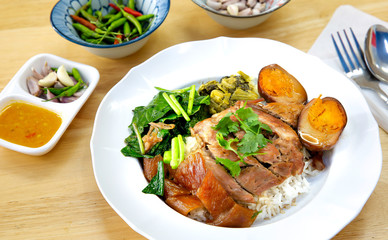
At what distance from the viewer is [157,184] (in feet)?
8.42

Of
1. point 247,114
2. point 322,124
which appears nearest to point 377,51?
point 322,124

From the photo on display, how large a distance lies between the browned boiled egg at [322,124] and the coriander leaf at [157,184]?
1130 mm

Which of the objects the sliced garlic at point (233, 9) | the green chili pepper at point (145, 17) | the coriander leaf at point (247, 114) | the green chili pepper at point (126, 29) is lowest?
the coriander leaf at point (247, 114)

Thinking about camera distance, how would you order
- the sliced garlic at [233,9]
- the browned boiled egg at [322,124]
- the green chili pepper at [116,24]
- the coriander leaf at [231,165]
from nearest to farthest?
the coriander leaf at [231,165] < the browned boiled egg at [322,124] < the sliced garlic at [233,9] < the green chili pepper at [116,24]

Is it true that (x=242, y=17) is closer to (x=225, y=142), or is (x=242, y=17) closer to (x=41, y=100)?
(x=225, y=142)

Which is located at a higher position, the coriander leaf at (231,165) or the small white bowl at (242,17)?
the small white bowl at (242,17)

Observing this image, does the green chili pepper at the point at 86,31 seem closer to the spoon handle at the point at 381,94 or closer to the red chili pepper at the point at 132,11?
the red chili pepper at the point at 132,11

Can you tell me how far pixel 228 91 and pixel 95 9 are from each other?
1.93m

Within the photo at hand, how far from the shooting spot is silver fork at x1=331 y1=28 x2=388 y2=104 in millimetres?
3250

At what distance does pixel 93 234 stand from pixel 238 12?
8.57 ft

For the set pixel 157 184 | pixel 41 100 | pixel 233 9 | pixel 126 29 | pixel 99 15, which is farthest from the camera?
pixel 99 15

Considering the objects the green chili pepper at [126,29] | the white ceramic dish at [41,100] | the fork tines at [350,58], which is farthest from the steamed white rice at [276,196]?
the green chili pepper at [126,29]

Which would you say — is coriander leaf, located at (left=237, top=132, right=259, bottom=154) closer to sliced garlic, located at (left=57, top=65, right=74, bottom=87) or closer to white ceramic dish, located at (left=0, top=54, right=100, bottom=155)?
white ceramic dish, located at (left=0, top=54, right=100, bottom=155)

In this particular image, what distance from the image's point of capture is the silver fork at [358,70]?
3250 mm
